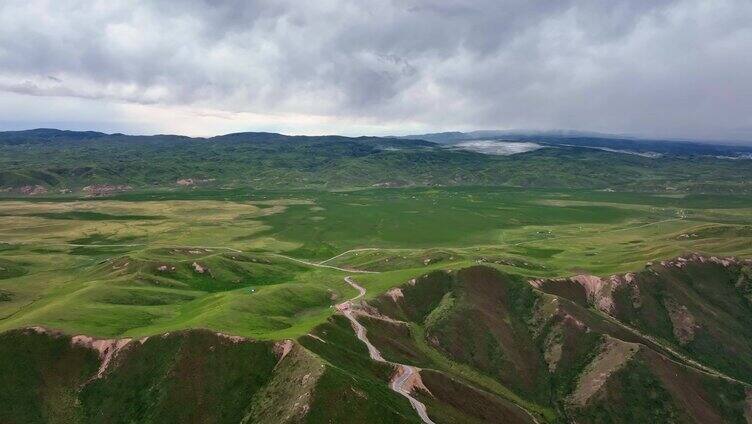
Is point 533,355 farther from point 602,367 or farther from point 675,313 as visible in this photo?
point 675,313

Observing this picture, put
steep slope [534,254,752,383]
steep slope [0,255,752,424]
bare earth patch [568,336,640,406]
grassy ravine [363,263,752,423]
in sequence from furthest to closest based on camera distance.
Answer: steep slope [534,254,752,383], bare earth patch [568,336,640,406], grassy ravine [363,263,752,423], steep slope [0,255,752,424]

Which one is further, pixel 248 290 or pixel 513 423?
pixel 248 290

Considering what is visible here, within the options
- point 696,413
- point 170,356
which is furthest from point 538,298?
point 170,356

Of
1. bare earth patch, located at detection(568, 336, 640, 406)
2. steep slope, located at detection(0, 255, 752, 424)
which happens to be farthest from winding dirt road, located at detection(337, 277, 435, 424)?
bare earth patch, located at detection(568, 336, 640, 406)

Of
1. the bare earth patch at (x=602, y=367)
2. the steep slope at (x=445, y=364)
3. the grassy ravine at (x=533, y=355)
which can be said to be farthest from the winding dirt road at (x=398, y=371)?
the bare earth patch at (x=602, y=367)

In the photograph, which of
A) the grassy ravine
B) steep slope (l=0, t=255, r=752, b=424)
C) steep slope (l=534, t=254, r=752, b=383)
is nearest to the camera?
steep slope (l=0, t=255, r=752, b=424)

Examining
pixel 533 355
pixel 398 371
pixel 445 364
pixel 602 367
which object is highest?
pixel 398 371

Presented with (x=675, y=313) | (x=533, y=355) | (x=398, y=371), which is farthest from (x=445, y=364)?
(x=675, y=313)

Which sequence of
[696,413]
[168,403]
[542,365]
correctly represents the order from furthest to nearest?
[542,365]
[696,413]
[168,403]

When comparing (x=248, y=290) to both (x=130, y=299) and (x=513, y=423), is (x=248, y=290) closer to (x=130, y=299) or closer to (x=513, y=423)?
(x=130, y=299)

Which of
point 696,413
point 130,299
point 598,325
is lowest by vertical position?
point 696,413

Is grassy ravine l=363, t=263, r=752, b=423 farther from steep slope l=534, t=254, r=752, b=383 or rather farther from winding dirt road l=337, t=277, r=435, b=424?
steep slope l=534, t=254, r=752, b=383
